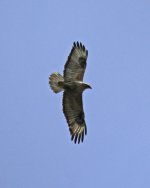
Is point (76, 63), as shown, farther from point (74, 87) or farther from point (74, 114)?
point (74, 114)

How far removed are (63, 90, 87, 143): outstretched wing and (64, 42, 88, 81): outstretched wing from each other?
1.74 feet

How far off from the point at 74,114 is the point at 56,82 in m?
1.28

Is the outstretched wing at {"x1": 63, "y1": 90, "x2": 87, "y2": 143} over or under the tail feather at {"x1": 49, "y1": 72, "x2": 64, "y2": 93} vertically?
under

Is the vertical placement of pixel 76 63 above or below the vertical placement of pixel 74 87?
above

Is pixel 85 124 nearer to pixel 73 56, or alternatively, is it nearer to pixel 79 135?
pixel 79 135

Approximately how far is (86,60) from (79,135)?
2402 millimetres

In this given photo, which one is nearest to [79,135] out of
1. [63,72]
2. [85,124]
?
[85,124]

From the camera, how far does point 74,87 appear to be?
2464 cm

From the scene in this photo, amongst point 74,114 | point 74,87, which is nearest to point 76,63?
point 74,87

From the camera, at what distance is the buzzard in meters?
24.6

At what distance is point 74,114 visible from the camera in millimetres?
25250

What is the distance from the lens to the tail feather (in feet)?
80.9

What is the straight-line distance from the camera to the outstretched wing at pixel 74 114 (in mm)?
24891

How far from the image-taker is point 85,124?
998 inches
